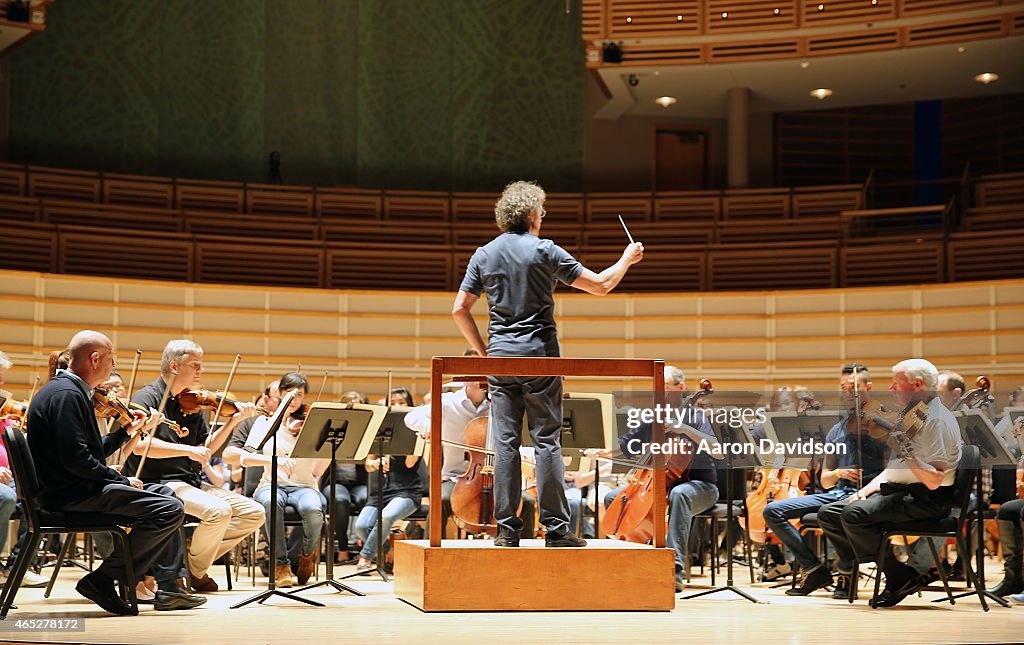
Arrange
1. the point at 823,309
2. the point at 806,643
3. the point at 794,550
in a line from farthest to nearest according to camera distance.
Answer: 1. the point at 823,309
2. the point at 794,550
3. the point at 806,643

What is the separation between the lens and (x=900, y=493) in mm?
4730

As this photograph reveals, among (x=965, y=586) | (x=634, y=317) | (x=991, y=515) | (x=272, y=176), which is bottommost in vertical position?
(x=965, y=586)

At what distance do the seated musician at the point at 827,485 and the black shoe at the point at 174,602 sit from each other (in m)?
2.77

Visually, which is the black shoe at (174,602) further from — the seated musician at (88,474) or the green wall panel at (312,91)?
the green wall panel at (312,91)

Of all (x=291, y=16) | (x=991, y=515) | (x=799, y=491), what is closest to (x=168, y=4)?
(x=291, y=16)

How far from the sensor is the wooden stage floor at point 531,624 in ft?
11.4

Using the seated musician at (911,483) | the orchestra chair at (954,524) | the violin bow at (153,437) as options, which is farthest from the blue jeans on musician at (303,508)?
the orchestra chair at (954,524)

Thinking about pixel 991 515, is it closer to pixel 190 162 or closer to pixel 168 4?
pixel 190 162

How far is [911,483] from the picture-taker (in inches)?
185

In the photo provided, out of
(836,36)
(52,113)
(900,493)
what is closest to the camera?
(900,493)

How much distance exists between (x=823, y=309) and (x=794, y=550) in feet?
22.2

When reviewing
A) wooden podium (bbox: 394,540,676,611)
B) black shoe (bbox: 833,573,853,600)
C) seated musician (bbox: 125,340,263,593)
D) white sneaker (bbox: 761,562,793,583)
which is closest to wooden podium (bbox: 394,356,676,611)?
wooden podium (bbox: 394,540,676,611)

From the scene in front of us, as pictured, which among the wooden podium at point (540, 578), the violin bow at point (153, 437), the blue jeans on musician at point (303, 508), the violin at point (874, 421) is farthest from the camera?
the blue jeans on musician at point (303, 508)

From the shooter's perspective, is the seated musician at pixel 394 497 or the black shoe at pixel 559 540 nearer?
the black shoe at pixel 559 540
